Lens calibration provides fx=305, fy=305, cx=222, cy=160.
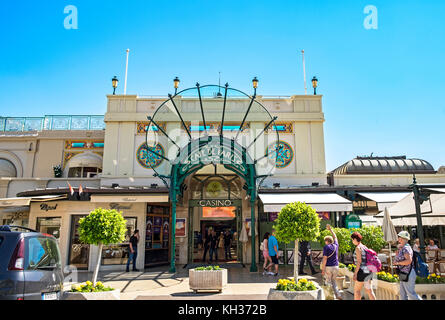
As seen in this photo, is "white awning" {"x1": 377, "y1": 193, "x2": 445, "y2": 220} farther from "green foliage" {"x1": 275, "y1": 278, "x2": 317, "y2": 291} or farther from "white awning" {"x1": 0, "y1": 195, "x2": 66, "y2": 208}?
"white awning" {"x1": 0, "y1": 195, "x2": 66, "y2": 208}

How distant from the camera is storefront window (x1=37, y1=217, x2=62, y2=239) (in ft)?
46.3

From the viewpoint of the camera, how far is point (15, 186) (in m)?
17.0

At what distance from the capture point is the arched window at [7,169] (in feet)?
59.1

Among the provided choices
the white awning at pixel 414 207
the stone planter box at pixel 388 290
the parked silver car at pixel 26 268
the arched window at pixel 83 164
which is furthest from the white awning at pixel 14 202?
the white awning at pixel 414 207

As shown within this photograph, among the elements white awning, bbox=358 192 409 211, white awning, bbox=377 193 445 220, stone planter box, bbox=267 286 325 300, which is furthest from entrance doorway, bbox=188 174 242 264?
stone planter box, bbox=267 286 325 300

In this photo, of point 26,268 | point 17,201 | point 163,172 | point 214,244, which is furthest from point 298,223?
point 17,201

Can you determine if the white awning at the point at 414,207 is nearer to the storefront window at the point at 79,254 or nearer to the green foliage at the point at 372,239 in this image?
the green foliage at the point at 372,239

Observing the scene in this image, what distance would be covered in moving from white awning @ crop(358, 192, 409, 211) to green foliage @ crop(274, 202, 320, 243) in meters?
6.98

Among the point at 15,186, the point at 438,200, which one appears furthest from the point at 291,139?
the point at 15,186

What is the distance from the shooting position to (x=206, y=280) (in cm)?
841

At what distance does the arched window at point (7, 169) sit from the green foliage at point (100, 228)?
13.6m

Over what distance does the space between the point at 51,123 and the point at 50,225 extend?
7516mm

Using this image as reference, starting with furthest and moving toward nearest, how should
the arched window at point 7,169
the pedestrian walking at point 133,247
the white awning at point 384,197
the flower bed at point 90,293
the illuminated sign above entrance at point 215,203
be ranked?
1. the arched window at point 7,169
2. the illuminated sign above entrance at point 215,203
3. the white awning at point 384,197
4. the pedestrian walking at point 133,247
5. the flower bed at point 90,293
